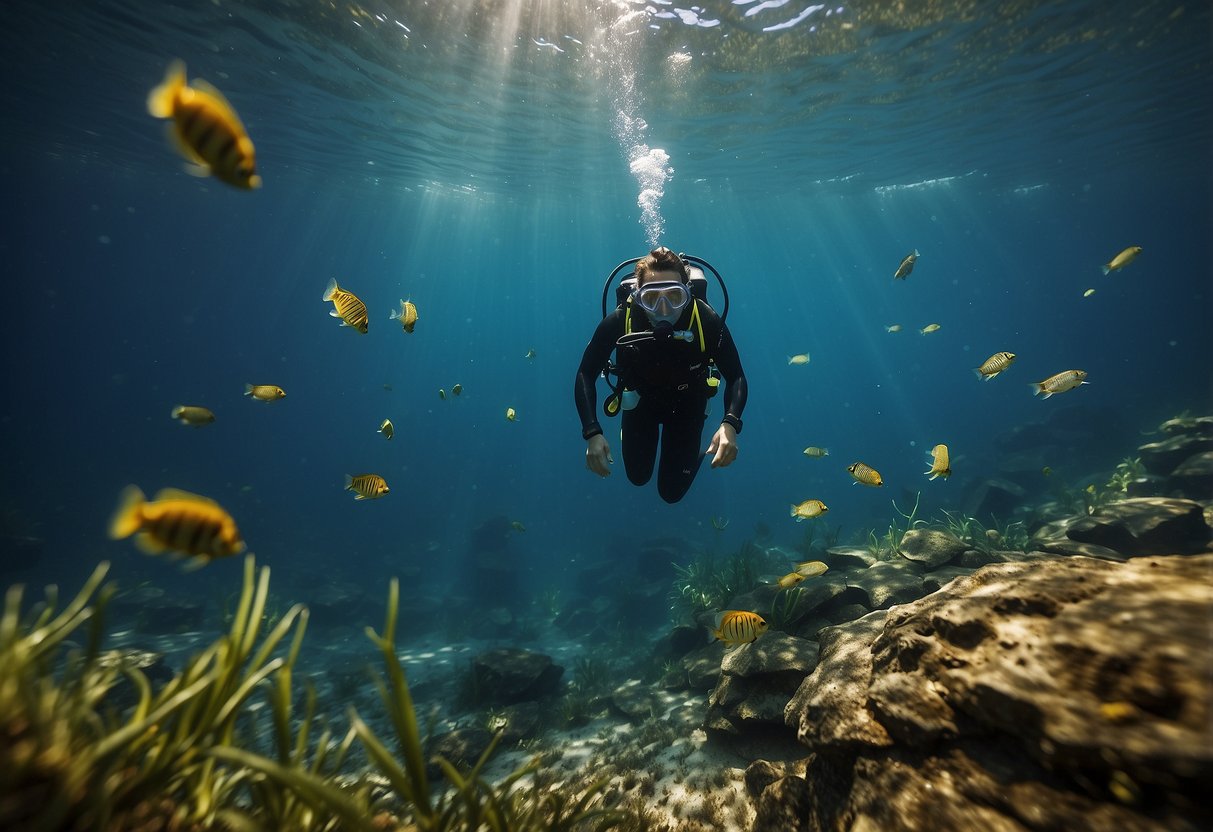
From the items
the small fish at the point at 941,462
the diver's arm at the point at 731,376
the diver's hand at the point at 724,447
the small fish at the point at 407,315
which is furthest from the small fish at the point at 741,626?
the small fish at the point at 407,315

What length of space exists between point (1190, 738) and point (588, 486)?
157 feet

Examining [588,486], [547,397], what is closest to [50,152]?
[588,486]

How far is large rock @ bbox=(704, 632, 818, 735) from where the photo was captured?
446 cm

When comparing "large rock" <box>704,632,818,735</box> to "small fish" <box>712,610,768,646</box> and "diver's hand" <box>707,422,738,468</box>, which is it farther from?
"diver's hand" <box>707,422,738,468</box>

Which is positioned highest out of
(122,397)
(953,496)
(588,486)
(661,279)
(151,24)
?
(122,397)

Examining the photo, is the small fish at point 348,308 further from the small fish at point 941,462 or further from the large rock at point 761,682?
the small fish at point 941,462

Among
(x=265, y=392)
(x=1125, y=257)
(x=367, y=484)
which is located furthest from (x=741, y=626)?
(x=1125, y=257)

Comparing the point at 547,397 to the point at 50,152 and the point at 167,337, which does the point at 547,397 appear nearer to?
the point at 167,337

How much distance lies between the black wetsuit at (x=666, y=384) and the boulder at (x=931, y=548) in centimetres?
363

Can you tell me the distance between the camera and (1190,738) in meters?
1.31

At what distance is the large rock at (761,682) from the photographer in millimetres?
4461

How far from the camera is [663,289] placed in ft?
16.0

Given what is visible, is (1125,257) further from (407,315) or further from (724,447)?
(407,315)

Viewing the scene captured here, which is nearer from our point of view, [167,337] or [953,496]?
[953,496]
